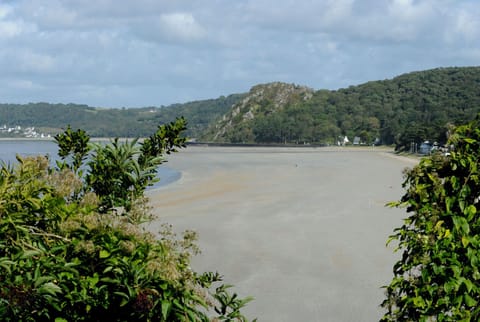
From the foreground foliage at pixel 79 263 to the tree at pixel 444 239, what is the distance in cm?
97

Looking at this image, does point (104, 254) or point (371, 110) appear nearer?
point (104, 254)

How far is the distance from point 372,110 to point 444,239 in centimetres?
14862

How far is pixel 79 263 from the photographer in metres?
2.79

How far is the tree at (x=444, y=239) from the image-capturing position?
3.13 m

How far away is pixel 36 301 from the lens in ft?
8.43

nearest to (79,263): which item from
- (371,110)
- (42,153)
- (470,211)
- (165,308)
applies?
(165,308)

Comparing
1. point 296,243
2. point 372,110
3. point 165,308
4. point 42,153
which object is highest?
point 372,110

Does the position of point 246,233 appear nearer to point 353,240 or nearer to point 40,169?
point 353,240

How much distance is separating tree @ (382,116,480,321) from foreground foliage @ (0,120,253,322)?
3.19 ft

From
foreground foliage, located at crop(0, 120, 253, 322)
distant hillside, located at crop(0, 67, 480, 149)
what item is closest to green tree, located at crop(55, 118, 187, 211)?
foreground foliage, located at crop(0, 120, 253, 322)

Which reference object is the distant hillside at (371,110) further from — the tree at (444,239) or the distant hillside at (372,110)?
the tree at (444,239)

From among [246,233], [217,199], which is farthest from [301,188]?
[246,233]

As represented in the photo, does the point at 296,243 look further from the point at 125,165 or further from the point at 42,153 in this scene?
the point at 42,153

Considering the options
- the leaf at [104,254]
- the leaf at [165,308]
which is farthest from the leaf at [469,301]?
the leaf at [104,254]
